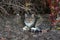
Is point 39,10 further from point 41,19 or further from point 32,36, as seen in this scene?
point 32,36

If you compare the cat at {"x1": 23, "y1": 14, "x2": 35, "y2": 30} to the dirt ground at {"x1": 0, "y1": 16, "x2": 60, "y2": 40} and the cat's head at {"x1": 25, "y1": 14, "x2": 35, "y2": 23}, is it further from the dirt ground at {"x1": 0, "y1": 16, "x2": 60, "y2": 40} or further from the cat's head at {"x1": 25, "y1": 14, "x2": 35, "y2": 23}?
the dirt ground at {"x1": 0, "y1": 16, "x2": 60, "y2": 40}

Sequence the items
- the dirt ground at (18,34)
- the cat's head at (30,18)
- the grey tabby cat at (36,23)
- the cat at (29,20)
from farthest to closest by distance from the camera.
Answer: the cat's head at (30,18), the cat at (29,20), the grey tabby cat at (36,23), the dirt ground at (18,34)

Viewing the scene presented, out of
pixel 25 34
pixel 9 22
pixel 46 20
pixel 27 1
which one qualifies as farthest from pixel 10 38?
pixel 27 1

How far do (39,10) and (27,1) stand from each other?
1.27ft

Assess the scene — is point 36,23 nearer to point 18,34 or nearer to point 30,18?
point 30,18

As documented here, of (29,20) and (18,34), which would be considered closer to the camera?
(18,34)

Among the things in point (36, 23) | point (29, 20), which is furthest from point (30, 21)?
point (36, 23)

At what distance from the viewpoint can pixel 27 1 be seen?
5.11 metres

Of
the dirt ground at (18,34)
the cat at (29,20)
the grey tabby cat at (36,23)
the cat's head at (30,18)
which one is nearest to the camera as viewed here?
the dirt ground at (18,34)

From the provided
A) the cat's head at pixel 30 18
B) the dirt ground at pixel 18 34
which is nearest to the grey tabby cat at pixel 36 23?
the cat's head at pixel 30 18

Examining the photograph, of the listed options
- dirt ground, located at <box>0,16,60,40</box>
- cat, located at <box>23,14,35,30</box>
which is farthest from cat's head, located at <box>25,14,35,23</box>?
dirt ground, located at <box>0,16,60,40</box>

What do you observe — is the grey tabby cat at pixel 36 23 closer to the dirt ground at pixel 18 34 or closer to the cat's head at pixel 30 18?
the cat's head at pixel 30 18

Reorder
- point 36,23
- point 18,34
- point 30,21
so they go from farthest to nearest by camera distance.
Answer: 1. point 30,21
2. point 36,23
3. point 18,34

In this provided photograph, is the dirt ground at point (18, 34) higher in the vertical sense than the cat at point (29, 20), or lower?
lower
